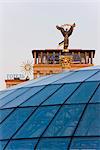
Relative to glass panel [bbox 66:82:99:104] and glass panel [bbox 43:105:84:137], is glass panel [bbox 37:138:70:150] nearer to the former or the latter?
glass panel [bbox 43:105:84:137]

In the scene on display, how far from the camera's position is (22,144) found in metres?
10.8

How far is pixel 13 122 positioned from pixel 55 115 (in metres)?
0.98

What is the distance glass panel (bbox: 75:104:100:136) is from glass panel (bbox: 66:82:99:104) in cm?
39

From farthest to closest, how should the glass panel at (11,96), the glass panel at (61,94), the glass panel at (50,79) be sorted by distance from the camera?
1. the glass panel at (50,79)
2. the glass panel at (11,96)
3. the glass panel at (61,94)

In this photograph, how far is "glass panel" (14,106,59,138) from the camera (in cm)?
1108

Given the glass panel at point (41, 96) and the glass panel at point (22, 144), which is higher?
the glass panel at point (41, 96)

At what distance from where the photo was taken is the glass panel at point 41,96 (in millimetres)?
12258

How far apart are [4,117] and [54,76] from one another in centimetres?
250

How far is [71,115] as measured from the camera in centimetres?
1123

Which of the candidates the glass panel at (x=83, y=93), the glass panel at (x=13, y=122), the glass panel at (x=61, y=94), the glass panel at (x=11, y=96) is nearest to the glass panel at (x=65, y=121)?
the glass panel at (x=83, y=93)

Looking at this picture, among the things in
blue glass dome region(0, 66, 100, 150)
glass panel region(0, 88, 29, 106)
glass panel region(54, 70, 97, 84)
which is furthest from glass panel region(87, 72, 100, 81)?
glass panel region(0, 88, 29, 106)

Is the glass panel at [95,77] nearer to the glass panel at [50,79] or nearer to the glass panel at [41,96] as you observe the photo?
the glass panel at [41,96]

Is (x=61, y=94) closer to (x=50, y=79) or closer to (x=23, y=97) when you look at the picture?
(x=23, y=97)

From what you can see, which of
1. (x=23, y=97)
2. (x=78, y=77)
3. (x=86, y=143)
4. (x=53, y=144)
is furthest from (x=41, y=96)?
(x=86, y=143)
